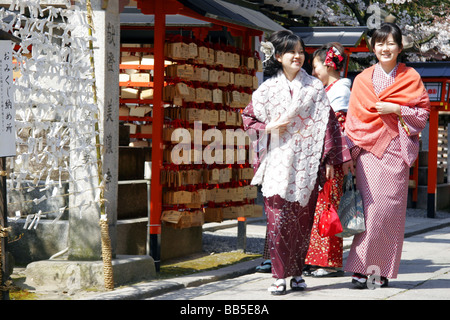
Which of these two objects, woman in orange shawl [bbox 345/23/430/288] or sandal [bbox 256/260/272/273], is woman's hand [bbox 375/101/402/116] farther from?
sandal [bbox 256/260/272/273]

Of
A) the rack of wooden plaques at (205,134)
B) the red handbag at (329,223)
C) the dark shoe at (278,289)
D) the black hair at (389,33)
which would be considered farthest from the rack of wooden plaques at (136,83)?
the dark shoe at (278,289)

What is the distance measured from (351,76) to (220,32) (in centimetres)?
403

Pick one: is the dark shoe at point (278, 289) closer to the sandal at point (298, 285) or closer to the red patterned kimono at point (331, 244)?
the sandal at point (298, 285)

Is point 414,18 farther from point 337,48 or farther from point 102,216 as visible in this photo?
point 102,216

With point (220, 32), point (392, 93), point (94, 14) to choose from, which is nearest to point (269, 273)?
point (392, 93)

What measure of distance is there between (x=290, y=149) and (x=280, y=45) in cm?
87

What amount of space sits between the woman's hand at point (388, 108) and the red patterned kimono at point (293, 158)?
1.33 feet

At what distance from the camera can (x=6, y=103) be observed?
523cm

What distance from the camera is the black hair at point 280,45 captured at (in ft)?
20.4

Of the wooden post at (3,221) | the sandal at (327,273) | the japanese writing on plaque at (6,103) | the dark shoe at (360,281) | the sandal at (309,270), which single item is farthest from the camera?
the sandal at (309,270)

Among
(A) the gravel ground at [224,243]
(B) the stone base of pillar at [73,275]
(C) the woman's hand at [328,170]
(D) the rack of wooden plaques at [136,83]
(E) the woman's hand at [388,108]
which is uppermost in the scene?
(D) the rack of wooden plaques at [136,83]

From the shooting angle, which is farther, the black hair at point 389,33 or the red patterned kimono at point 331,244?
the red patterned kimono at point 331,244

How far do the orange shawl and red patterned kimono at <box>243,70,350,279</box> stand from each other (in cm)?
27

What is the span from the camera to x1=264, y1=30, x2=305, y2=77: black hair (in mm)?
6223
